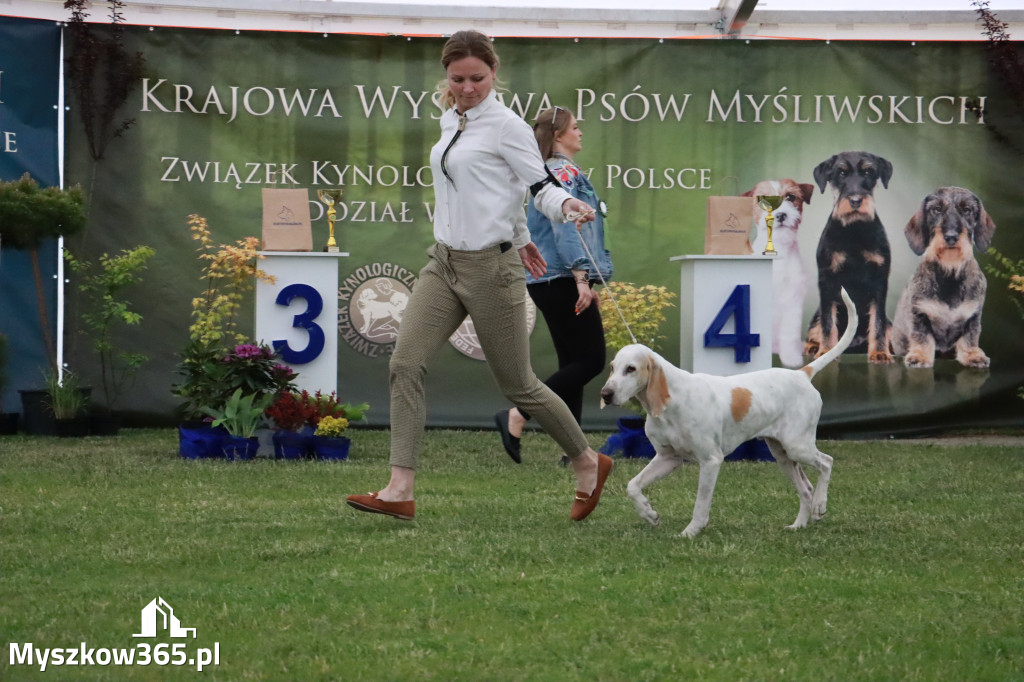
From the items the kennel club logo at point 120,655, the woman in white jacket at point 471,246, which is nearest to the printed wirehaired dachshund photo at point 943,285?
the woman in white jacket at point 471,246

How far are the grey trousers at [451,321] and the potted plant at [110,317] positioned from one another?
4320mm

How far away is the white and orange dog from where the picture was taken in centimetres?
873

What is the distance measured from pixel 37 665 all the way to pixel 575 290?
3814 millimetres

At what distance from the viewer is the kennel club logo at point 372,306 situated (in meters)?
8.76

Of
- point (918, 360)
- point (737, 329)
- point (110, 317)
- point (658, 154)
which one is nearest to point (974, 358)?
point (918, 360)

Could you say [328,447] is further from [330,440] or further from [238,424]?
[238,424]

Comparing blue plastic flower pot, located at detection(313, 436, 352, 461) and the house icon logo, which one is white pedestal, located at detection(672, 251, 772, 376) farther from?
the house icon logo

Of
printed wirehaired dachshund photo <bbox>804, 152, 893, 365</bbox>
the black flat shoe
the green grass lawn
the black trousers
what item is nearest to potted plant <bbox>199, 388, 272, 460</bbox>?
the green grass lawn

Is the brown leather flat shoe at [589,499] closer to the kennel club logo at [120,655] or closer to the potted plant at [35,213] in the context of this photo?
the kennel club logo at [120,655]

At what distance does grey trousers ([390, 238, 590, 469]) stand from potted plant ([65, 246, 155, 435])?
432cm

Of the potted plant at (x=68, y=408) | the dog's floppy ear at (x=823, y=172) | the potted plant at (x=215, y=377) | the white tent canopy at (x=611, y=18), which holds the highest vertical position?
the white tent canopy at (x=611, y=18)

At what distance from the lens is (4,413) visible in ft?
27.0

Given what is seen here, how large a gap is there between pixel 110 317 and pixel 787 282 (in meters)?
4.69

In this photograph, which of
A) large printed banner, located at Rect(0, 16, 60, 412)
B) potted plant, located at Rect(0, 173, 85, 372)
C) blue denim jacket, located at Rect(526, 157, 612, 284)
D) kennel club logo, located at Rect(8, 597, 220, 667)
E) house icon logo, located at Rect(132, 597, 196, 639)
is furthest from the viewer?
large printed banner, located at Rect(0, 16, 60, 412)
